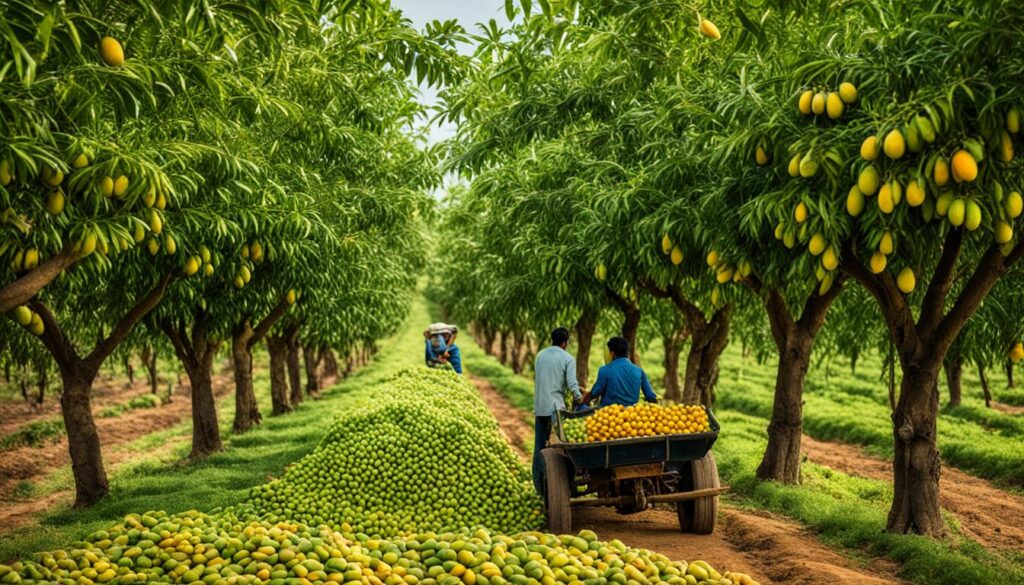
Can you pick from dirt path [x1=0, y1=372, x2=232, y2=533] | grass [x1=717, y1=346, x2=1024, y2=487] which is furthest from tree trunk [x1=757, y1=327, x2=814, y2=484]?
dirt path [x1=0, y1=372, x2=232, y2=533]

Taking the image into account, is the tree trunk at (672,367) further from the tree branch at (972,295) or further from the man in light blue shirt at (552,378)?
the tree branch at (972,295)

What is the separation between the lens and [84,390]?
10.6 m

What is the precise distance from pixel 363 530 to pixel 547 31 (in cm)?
600

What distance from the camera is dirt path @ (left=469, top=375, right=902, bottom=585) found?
7.06 meters

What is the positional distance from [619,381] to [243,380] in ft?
39.0

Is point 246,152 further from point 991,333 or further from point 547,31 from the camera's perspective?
point 991,333

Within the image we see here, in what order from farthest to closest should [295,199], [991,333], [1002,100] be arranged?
[991,333], [295,199], [1002,100]

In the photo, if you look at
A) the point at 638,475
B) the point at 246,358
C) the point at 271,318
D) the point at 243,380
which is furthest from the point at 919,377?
the point at 243,380

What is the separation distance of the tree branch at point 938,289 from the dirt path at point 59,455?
12.4 meters

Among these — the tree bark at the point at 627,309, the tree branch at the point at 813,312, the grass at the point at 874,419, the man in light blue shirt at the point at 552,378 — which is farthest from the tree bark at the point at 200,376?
the grass at the point at 874,419

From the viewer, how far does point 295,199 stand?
9.45m

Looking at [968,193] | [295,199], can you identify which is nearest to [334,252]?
[295,199]

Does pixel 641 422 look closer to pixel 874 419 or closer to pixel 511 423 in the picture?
pixel 511 423

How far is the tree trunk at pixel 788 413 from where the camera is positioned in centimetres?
1054
